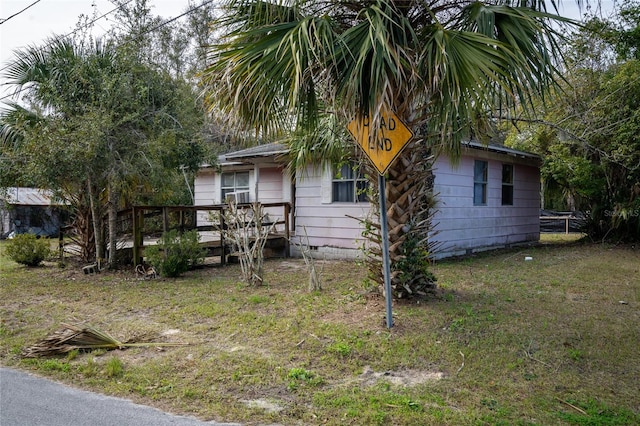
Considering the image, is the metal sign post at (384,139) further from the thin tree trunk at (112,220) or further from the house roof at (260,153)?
the house roof at (260,153)

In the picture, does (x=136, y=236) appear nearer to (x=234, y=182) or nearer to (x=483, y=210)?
(x=234, y=182)

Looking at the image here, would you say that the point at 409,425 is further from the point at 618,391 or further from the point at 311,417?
the point at 618,391

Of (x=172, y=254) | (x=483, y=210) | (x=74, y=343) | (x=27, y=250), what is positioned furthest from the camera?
(x=483, y=210)

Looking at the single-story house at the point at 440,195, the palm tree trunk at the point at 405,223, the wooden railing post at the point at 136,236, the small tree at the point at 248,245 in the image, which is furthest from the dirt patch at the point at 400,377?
the wooden railing post at the point at 136,236

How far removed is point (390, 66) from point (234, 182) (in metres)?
11.3

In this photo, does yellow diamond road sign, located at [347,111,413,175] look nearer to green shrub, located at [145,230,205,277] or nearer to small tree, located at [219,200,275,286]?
small tree, located at [219,200,275,286]

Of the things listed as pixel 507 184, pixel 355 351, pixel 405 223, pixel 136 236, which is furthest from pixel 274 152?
pixel 355 351

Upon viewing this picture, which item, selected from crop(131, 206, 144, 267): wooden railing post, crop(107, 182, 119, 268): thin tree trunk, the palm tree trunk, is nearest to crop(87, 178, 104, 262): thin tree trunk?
crop(107, 182, 119, 268): thin tree trunk

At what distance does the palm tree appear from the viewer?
503cm

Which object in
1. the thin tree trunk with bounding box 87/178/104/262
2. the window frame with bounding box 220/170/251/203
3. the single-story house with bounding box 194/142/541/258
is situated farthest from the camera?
the window frame with bounding box 220/170/251/203

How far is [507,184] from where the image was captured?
47.7 feet

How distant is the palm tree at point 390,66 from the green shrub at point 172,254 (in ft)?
13.5

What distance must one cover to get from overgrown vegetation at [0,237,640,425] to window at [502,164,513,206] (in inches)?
235

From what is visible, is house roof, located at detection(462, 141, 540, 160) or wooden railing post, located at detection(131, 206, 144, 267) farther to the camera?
house roof, located at detection(462, 141, 540, 160)
